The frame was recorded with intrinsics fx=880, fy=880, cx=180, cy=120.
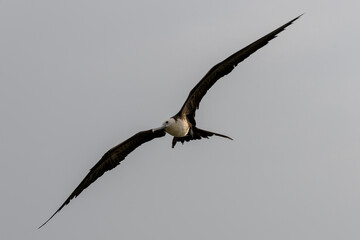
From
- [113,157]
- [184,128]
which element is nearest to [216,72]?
[184,128]

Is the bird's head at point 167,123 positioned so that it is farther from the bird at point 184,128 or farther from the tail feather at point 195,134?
the tail feather at point 195,134

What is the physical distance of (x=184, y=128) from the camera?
1803 cm

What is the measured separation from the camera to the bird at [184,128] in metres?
17.1

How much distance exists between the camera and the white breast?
1797cm

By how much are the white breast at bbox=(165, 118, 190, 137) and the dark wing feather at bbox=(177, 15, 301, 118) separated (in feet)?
0.68

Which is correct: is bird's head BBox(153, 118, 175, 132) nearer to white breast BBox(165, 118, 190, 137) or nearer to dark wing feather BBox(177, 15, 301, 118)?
white breast BBox(165, 118, 190, 137)

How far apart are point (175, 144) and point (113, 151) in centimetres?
144

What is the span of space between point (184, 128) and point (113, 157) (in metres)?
2.00

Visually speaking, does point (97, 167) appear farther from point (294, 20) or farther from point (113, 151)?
point (294, 20)

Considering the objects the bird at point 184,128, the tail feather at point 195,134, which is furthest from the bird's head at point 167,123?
the tail feather at point 195,134

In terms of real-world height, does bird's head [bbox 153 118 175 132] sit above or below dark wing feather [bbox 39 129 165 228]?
above

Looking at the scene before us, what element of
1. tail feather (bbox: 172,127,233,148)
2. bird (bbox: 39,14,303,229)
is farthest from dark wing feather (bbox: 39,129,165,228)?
tail feather (bbox: 172,127,233,148)

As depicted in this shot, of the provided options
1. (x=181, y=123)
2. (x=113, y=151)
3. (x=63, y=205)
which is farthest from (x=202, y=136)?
(x=63, y=205)

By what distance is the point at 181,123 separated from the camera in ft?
59.1
